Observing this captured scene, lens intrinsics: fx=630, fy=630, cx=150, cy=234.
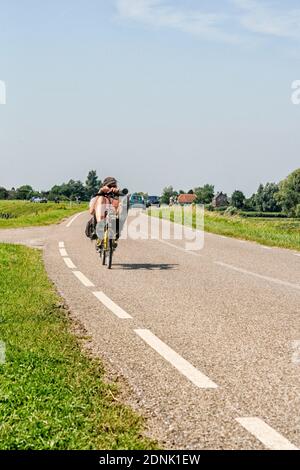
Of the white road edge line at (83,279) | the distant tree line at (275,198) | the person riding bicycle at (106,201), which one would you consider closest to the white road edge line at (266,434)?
the white road edge line at (83,279)

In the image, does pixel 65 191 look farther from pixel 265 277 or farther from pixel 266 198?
pixel 265 277

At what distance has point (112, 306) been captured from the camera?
26.9 ft

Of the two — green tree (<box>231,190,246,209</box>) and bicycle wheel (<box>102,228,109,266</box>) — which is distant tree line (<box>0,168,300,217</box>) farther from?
bicycle wheel (<box>102,228,109,266</box>)

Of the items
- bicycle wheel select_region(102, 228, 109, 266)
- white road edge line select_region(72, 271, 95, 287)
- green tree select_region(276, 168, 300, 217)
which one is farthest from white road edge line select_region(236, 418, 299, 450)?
green tree select_region(276, 168, 300, 217)

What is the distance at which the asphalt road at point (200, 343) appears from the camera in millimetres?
3877

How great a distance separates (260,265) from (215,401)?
9319 millimetres

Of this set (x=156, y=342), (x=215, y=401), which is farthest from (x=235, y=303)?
(x=215, y=401)

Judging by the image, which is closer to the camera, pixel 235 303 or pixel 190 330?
pixel 190 330

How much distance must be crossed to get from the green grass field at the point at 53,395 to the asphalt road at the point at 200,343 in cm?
20

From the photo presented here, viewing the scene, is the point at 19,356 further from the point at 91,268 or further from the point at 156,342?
the point at 91,268

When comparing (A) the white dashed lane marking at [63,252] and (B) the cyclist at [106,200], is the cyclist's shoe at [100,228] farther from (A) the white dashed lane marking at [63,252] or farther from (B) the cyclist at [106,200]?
(A) the white dashed lane marking at [63,252]

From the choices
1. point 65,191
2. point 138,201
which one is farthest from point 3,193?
point 138,201

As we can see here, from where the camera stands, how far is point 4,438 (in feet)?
11.5
